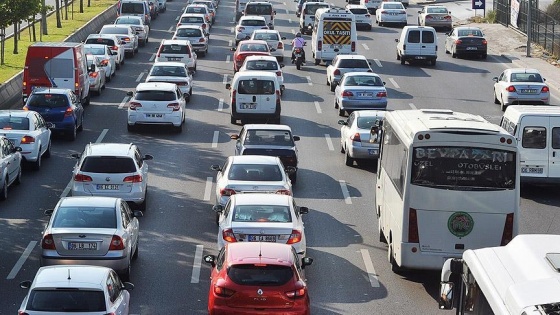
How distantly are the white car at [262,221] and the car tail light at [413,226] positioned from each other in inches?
78.6

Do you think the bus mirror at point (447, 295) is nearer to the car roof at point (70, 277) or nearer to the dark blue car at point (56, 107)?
the car roof at point (70, 277)

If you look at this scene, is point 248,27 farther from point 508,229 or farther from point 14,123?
point 508,229

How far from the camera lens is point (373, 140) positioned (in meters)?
33.3

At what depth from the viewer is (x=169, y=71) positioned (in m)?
44.8

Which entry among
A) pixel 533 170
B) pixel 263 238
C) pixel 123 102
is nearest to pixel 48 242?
pixel 263 238

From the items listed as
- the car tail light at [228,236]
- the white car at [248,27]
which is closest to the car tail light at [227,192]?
the car tail light at [228,236]

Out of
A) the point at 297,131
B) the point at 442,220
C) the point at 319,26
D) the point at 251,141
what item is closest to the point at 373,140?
the point at 251,141

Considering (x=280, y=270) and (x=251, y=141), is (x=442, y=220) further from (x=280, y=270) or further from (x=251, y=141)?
(x=251, y=141)

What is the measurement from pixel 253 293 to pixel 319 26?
37.0 metres

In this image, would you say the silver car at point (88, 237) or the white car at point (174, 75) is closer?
the silver car at point (88, 237)

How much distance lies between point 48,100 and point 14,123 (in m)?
3.95

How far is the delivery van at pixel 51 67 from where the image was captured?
39875mm

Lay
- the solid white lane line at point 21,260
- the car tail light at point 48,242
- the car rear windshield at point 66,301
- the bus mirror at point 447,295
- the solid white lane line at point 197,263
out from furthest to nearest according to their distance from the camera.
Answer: the solid white lane line at point 197,263, the solid white lane line at point 21,260, the car tail light at point 48,242, the car rear windshield at point 66,301, the bus mirror at point 447,295

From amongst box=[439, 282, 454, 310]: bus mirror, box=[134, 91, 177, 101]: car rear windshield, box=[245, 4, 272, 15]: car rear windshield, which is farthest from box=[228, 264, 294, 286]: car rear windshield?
box=[245, 4, 272, 15]: car rear windshield
